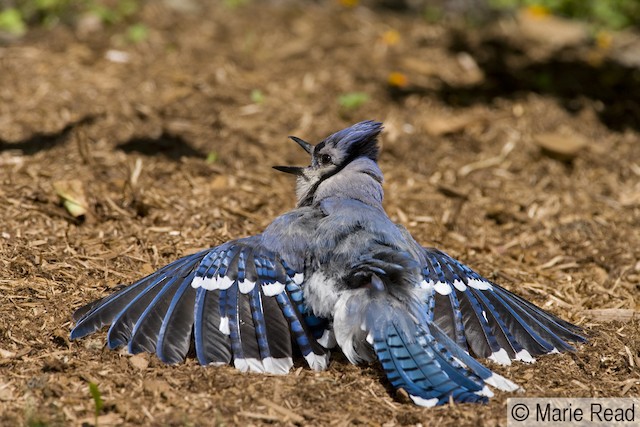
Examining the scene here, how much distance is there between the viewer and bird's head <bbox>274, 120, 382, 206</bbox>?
4.61 meters

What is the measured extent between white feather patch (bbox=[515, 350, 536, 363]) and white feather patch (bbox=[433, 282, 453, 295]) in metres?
0.45

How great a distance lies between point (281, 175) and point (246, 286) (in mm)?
2116

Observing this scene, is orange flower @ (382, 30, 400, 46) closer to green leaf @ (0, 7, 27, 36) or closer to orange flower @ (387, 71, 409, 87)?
orange flower @ (387, 71, 409, 87)

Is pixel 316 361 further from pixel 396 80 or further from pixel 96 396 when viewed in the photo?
pixel 396 80

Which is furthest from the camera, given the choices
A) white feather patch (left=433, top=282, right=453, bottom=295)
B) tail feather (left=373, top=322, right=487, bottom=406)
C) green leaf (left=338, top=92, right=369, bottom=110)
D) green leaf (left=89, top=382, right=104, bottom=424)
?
green leaf (left=338, top=92, right=369, bottom=110)

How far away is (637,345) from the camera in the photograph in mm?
4285

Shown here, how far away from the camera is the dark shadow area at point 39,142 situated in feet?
19.4

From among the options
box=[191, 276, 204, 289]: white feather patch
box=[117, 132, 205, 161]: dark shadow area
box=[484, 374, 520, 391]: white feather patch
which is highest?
box=[191, 276, 204, 289]: white feather patch

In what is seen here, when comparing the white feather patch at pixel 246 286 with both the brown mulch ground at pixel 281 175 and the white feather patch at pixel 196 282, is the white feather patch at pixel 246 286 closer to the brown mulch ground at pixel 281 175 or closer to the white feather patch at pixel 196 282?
the white feather patch at pixel 196 282

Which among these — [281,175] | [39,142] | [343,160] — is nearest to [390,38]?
[281,175]

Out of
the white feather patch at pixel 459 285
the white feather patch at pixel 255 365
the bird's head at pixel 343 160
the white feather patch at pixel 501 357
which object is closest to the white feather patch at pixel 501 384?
the white feather patch at pixel 501 357

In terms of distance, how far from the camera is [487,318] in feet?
14.0

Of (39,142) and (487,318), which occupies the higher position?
(487,318)

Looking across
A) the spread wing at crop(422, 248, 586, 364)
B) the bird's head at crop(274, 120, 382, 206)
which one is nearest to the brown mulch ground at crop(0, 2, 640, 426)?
the spread wing at crop(422, 248, 586, 364)
